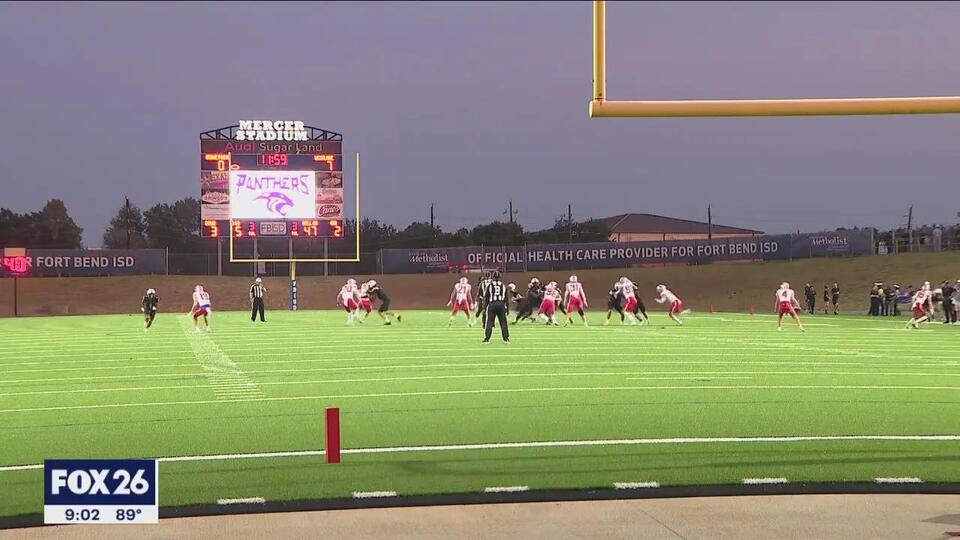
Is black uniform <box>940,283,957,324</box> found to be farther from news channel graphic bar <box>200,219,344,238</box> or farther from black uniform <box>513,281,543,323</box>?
news channel graphic bar <box>200,219,344,238</box>

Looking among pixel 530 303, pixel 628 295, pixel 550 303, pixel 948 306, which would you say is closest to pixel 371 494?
pixel 550 303

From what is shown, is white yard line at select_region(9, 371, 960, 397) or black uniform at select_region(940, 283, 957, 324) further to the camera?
black uniform at select_region(940, 283, 957, 324)

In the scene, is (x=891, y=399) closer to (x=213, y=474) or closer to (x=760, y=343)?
(x=213, y=474)

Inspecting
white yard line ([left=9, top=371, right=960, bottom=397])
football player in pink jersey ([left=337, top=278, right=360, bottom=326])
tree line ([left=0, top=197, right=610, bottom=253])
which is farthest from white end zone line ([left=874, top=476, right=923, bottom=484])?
tree line ([left=0, top=197, right=610, bottom=253])

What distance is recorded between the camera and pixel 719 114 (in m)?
8.00

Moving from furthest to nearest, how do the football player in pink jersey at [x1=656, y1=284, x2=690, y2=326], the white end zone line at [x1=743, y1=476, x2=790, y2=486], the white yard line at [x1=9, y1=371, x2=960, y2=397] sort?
the football player in pink jersey at [x1=656, y1=284, x2=690, y2=326], the white yard line at [x1=9, y1=371, x2=960, y2=397], the white end zone line at [x1=743, y1=476, x2=790, y2=486]

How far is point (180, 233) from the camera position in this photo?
97562 millimetres

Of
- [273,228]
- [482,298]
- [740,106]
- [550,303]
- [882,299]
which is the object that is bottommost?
[882,299]

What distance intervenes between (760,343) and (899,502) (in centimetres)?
1585

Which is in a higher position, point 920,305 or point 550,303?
point 550,303

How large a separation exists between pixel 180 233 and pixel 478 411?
3573 inches

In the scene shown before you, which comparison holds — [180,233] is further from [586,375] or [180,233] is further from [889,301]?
[586,375]

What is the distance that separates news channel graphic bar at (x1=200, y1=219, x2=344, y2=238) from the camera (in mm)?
46000

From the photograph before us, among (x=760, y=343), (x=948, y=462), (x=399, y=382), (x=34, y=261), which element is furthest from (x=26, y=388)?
(x=34, y=261)
